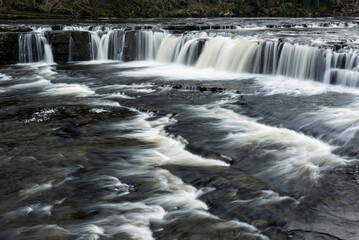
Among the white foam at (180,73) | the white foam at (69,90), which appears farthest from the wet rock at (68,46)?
the white foam at (69,90)

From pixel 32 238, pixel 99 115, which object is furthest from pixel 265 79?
pixel 32 238

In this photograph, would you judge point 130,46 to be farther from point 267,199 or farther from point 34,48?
point 267,199

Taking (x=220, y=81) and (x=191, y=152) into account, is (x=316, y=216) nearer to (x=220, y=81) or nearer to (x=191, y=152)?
(x=191, y=152)

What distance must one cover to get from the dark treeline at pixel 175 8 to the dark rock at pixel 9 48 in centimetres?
1538

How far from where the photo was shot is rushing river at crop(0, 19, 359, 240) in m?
5.02

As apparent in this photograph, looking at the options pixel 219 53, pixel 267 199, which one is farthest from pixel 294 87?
pixel 267 199

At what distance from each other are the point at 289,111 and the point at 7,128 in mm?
6264

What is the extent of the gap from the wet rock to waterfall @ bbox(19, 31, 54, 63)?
0.89 feet

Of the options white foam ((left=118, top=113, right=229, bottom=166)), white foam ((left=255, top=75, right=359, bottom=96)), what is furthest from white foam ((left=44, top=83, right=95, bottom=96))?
white foam ((left=255, top=75, right=359, bottom=96))

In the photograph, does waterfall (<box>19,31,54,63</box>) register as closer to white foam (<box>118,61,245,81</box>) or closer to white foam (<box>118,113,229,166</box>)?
white foam (<box>118,61,245,81</box>)

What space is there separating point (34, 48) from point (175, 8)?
29872 millimetres

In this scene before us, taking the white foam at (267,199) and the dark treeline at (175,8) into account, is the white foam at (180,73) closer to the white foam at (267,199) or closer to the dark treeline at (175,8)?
the white foam at (267,199)

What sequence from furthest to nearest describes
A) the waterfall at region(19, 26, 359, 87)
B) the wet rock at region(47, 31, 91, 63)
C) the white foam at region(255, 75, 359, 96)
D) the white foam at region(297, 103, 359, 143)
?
the wet rock at region(47, 31, 91, 63) < the waterfall at region(19, 26, 359, 87) < the white foam at region(255, 75, 359, 96) < the white foam at region(297, 103, 359, 143)

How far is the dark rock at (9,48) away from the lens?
1891cm
